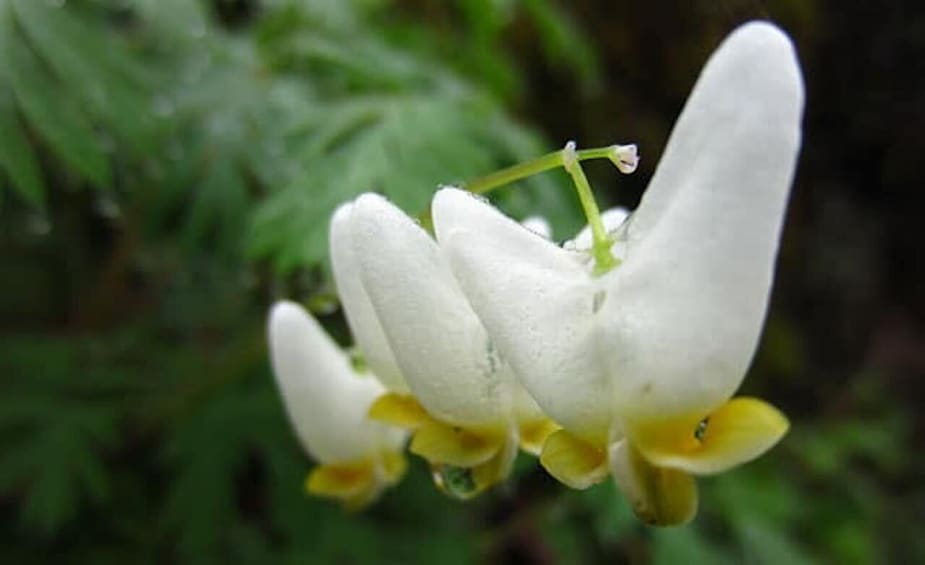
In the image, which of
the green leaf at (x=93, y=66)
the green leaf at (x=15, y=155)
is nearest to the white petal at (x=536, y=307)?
the green leaf at (x=15, y=155)

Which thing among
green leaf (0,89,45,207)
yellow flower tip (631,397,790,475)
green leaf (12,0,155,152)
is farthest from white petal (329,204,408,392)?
green leaf (12,0,155,152)

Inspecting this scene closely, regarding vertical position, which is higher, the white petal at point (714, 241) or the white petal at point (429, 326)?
the white petal at point (714, 241)

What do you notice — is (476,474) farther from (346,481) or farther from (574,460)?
(346,481)

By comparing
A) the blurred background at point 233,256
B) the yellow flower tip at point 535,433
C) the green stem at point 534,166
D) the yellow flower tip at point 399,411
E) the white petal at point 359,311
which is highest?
the green stem at point 534,166

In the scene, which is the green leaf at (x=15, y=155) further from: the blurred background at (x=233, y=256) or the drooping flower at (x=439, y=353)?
the drooping flower at (x=439, y=353)

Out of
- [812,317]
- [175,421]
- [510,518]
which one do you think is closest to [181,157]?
[175,421]

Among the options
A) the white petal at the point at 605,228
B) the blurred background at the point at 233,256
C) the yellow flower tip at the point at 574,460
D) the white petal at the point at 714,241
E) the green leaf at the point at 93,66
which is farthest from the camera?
the blurred background at the point at 233,256

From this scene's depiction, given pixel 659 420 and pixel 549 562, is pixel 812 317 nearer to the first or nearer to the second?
pixel 549 562
